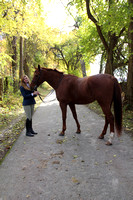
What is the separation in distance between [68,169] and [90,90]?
2.28 meters

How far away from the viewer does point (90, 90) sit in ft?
14.3

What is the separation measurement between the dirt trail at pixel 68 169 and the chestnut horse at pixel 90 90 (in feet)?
1.93

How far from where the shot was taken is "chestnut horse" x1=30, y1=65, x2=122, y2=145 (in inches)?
162

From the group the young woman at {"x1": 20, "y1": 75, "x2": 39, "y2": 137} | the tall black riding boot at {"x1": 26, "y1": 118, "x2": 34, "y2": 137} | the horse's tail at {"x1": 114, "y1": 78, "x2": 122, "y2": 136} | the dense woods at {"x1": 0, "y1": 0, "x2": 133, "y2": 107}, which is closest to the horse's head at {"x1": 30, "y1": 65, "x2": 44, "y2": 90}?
the young woman at {"x1": 20, "y1": 75, "x2": 39, "y2": 137}

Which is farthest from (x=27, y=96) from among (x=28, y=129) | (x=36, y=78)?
(x=28, y=129)

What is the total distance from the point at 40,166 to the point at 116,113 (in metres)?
2.47

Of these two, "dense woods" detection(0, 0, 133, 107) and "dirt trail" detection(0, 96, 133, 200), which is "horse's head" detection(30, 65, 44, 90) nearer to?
"dirt trail" detection(0, 96, 133, 200)

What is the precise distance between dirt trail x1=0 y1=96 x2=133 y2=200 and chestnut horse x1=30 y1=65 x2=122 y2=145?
588 mm

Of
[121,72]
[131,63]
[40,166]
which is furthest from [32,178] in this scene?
[121,72]

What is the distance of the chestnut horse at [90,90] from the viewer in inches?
162

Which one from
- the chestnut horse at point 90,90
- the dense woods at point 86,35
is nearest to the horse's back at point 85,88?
the chestnut horse at point 90,90

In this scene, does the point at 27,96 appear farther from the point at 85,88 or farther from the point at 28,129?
the point at 85,88

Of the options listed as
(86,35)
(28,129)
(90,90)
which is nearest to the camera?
(90,90)

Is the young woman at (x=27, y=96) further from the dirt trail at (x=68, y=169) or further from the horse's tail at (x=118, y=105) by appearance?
the horse's tail at (x=118, y=105)
